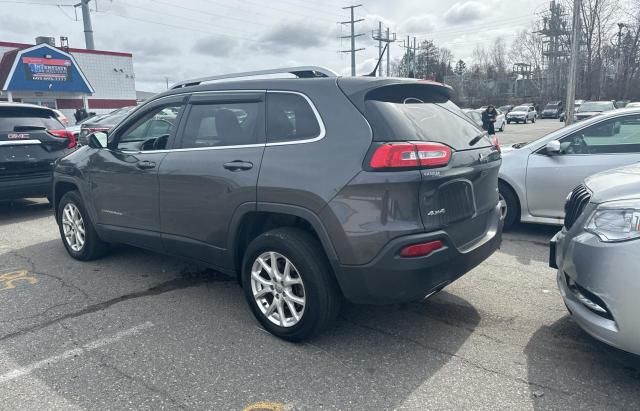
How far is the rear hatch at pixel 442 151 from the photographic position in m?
2.97

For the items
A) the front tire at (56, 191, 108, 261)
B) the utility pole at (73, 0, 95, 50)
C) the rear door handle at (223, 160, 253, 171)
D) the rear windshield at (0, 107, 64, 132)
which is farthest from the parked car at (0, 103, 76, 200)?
the utility pole at (73, 0, 95, 50)

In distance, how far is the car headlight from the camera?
2.65 m

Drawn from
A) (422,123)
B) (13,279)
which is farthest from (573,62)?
(13,279)

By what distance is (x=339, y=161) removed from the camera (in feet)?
9.92

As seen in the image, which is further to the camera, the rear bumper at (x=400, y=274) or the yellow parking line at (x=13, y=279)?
the yellow parking line at (x=13, y=279)

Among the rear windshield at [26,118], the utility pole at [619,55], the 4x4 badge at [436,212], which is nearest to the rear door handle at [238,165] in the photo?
the 4x4 badge at [436,212]

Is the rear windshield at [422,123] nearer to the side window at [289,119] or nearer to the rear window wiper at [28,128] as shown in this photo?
the side window at [289,119]

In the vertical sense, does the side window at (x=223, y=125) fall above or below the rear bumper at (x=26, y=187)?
above

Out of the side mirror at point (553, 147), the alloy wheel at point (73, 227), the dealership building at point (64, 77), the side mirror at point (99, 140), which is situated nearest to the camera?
the side mirror at point (99, 140)

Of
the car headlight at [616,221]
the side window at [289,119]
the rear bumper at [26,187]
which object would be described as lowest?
the rear bumper at [26,187]

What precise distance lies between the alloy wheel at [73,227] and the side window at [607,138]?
5541 millimetres

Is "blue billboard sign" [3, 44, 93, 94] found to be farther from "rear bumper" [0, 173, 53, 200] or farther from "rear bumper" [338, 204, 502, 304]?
"rear bumper" [338, 204, 502, 304]

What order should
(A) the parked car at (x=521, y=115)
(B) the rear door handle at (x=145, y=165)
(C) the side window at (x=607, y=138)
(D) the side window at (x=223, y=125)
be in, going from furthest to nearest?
(A) the parked car at (x=521, y=115) < (C) the side window at (x=607, y=138) < (B) the rear door handle at (x=145, y=165) < (D) the side window at (x=223, y=125)

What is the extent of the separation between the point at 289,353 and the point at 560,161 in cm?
418
